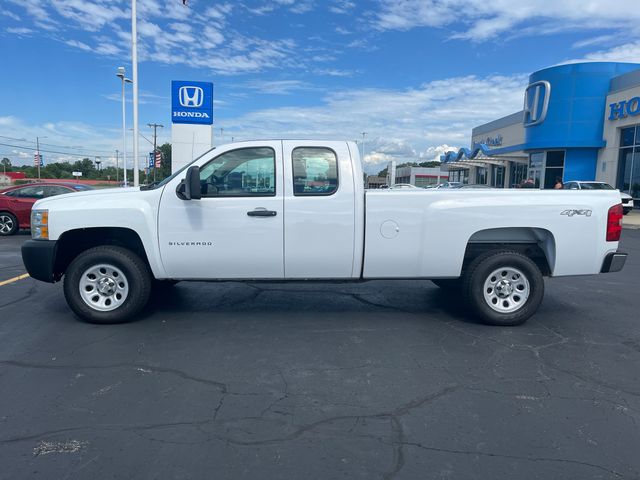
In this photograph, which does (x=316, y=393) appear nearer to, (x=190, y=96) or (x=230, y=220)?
(x=230, y=220)

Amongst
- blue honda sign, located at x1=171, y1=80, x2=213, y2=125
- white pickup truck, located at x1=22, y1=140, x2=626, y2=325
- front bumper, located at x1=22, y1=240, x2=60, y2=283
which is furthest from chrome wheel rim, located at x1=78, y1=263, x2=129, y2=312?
blue honda sign, located at x1=171, y1=80, x2=213, y2=125

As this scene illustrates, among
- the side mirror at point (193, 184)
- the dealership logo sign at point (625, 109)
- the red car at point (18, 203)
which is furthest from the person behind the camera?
the dealership logo sign at point (625, 109)

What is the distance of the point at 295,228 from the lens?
17.7 ft

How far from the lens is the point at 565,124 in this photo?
103 feet

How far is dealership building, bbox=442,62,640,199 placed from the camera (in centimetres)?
2797

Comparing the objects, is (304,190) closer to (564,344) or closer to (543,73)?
(564,344)

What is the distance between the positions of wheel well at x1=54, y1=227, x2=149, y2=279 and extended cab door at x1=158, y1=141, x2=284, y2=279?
1.71 ft

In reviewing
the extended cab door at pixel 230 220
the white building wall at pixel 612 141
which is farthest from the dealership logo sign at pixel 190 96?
the white building wall at pixel 612 141

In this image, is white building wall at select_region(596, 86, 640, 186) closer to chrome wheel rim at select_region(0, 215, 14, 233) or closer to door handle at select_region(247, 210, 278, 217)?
door handle at select_region(247, 210, 278, 217)

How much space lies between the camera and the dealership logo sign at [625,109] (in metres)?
26.7

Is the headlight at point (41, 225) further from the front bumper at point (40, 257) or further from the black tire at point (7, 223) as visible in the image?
the black tire at point (7, 223)

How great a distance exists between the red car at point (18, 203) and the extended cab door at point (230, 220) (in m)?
10.5

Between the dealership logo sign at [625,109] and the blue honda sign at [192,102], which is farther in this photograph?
the dealership logo sign at [625,109]

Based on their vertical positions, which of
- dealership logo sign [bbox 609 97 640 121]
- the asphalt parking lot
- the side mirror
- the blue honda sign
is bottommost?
the asphalt parking lot
